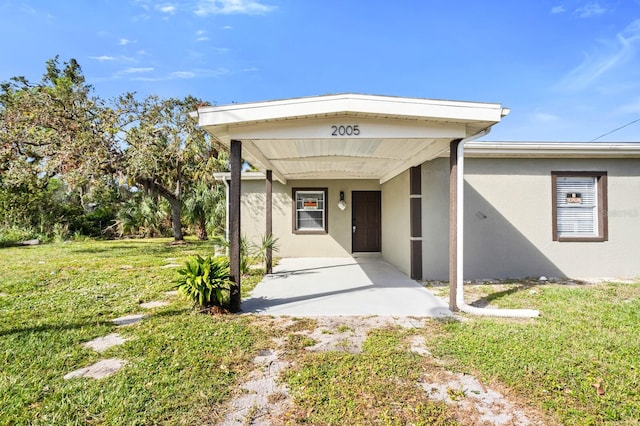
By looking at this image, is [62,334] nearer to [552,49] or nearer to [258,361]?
[258,361]

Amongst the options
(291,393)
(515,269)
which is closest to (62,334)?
(291,393)

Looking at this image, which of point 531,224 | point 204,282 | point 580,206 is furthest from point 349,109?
point 580,206

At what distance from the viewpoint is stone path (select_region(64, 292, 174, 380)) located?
281 cm

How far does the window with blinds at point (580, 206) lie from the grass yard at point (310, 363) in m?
2.07

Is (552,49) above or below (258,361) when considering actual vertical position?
above

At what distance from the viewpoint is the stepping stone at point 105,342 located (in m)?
3.36

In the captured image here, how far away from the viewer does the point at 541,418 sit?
2205mm

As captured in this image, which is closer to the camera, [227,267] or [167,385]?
[167,385]

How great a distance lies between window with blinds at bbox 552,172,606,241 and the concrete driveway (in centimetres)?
368

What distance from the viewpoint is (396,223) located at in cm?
793

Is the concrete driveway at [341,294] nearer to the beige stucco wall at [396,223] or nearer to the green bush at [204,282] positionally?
the beige stucco wall at [396,223]

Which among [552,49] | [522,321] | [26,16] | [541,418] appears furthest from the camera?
[552,49]

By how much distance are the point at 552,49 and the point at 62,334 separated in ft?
55.7

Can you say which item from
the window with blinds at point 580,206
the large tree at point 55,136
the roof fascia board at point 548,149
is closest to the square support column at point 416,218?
the roof fascia board at point 548,149
